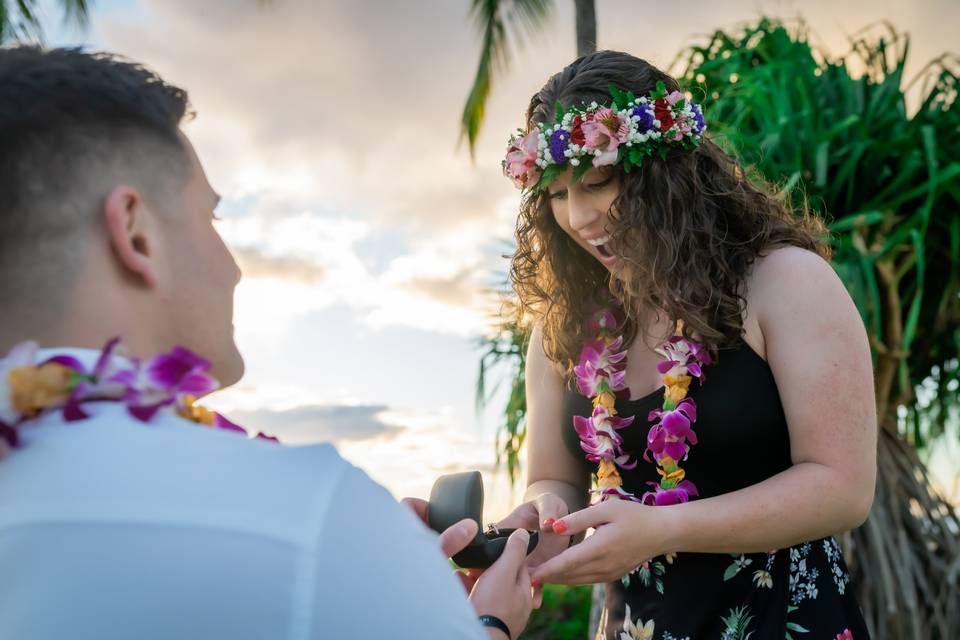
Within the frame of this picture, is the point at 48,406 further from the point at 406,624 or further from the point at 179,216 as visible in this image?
the point at 406,624

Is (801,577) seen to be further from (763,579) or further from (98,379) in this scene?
(98,379)

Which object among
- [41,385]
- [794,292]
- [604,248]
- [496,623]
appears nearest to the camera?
[41,385]

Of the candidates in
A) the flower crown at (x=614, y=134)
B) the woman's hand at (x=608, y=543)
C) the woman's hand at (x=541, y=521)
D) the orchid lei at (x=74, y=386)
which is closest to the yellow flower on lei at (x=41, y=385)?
the orchid lei at (x=74, y=386)

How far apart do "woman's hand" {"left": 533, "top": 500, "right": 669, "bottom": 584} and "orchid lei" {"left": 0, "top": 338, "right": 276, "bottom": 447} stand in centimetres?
92

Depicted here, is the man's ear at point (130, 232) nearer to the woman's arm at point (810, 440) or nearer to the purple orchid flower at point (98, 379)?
the purple orchid flower at point (98, 379)

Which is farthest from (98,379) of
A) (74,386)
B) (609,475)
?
(609,475)

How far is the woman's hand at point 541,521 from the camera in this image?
76.4 inches

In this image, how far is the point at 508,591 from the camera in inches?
52.9

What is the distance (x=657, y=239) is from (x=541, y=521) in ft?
2.27

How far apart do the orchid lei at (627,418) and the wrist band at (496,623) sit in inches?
31.4

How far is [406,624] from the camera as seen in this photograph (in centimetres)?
83

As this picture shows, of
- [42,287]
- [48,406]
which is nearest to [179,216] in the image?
[42,287]

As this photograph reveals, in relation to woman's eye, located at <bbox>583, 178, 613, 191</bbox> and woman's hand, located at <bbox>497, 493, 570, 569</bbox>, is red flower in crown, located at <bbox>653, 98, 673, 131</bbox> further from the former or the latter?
woman's hand, located at <bbox>497, 493, 570, 569</bbox>

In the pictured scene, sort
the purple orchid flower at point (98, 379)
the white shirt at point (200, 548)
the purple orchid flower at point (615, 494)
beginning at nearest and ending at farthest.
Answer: the white shirt at point (200, 548), the purple orchid flower at point (98, 379), the purple orchid flower at point (615, 494)
